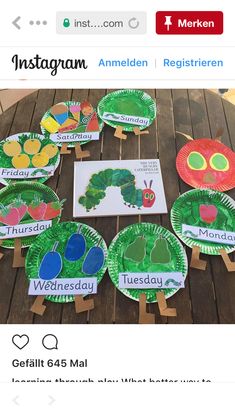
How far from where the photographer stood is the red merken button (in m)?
1.02

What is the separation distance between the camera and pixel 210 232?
93 centimetres

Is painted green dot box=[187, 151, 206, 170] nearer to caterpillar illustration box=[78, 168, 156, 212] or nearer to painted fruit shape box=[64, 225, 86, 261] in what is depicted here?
caterpillar illustration box=[78, 168, 156, 212]

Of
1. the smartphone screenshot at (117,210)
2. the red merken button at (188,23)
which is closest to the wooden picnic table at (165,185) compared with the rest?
the smartphone screenshot at (117,210)

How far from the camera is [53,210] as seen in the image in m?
0.98

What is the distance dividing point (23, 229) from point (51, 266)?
0.42 feet

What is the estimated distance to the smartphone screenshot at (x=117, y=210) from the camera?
30.7 inches

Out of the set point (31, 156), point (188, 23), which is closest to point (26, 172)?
point (31, 156)

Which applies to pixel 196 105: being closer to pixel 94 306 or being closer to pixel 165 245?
pixel 165 245

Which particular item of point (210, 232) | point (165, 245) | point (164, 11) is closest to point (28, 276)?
point (165, 245)

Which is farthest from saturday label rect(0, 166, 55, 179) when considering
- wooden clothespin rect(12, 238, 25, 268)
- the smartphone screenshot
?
wooden clothespin rect(12, 238, 25, 268)

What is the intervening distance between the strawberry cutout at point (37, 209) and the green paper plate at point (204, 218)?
0.33 metres

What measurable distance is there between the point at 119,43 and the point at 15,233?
0.57m

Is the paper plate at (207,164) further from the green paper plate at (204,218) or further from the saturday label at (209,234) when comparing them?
the saturday label at (209,234)
